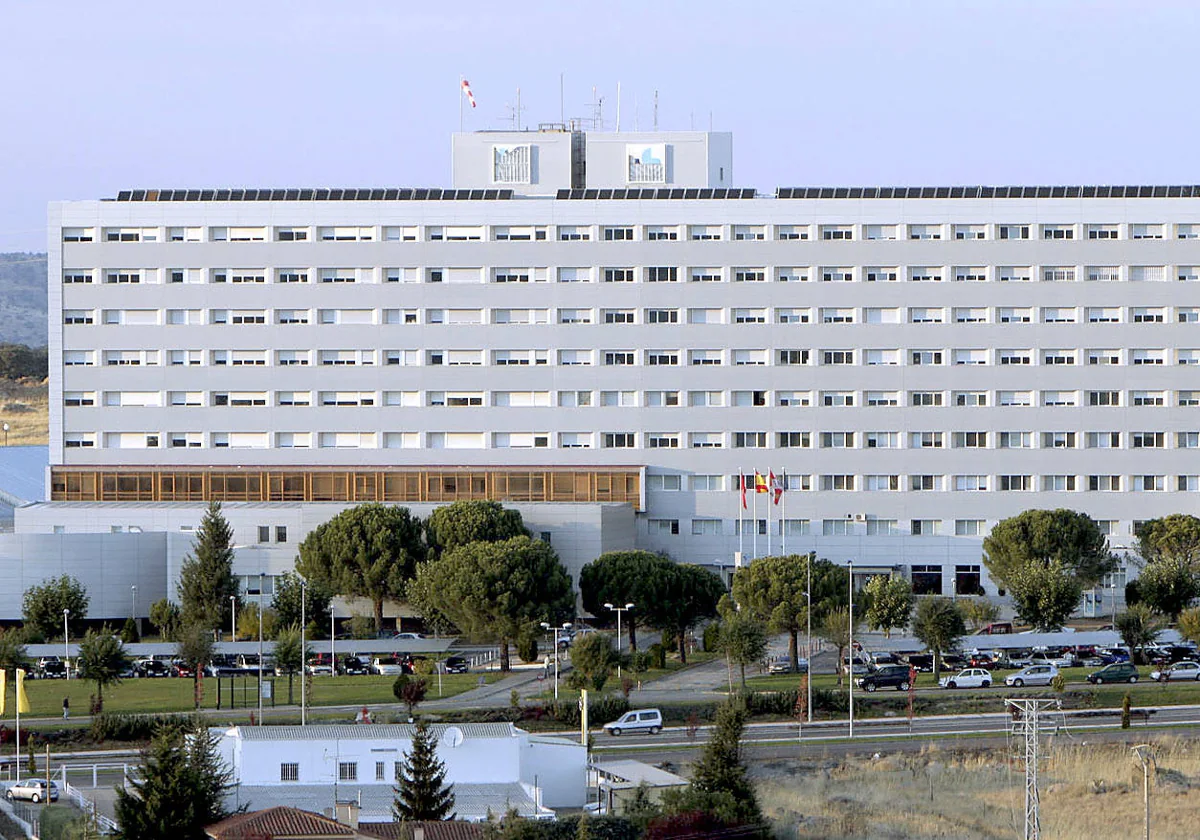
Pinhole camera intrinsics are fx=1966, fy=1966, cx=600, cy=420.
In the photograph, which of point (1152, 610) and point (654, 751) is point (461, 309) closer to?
point (1152, 610)

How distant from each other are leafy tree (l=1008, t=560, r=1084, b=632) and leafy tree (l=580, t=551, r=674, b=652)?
19519mm

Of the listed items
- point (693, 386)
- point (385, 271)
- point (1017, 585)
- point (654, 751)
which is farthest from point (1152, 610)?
point (385, 271)

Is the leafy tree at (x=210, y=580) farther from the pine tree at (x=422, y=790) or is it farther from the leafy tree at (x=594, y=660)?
the pine tree at (x=422, y=790)

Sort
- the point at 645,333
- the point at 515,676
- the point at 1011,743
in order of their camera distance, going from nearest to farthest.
Result: 1. the point at 1011,743
2. the point at 515,676
3. the point at 645,333

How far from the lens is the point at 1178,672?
95812mm

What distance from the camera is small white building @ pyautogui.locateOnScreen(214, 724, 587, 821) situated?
67.4 m

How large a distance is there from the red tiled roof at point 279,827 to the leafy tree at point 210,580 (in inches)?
2078

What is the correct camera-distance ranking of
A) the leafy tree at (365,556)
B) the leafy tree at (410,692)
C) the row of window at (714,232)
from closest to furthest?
the leafy tree at (410,692), the leafy tree at (365,556), the row of window at (714,232)

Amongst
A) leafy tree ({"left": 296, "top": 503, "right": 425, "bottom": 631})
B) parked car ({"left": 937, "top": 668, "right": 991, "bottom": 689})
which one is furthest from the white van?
leafy tree ({"left": 296, "top": 503, "right": 425, "bottom": 631})

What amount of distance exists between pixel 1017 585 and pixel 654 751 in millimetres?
39270

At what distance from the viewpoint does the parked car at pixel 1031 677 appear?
305 ft

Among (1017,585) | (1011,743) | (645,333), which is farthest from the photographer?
(645,333)

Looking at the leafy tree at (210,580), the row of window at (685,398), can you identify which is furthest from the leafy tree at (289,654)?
the row of window at (685,398)

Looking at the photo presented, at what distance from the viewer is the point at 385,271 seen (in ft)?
436
